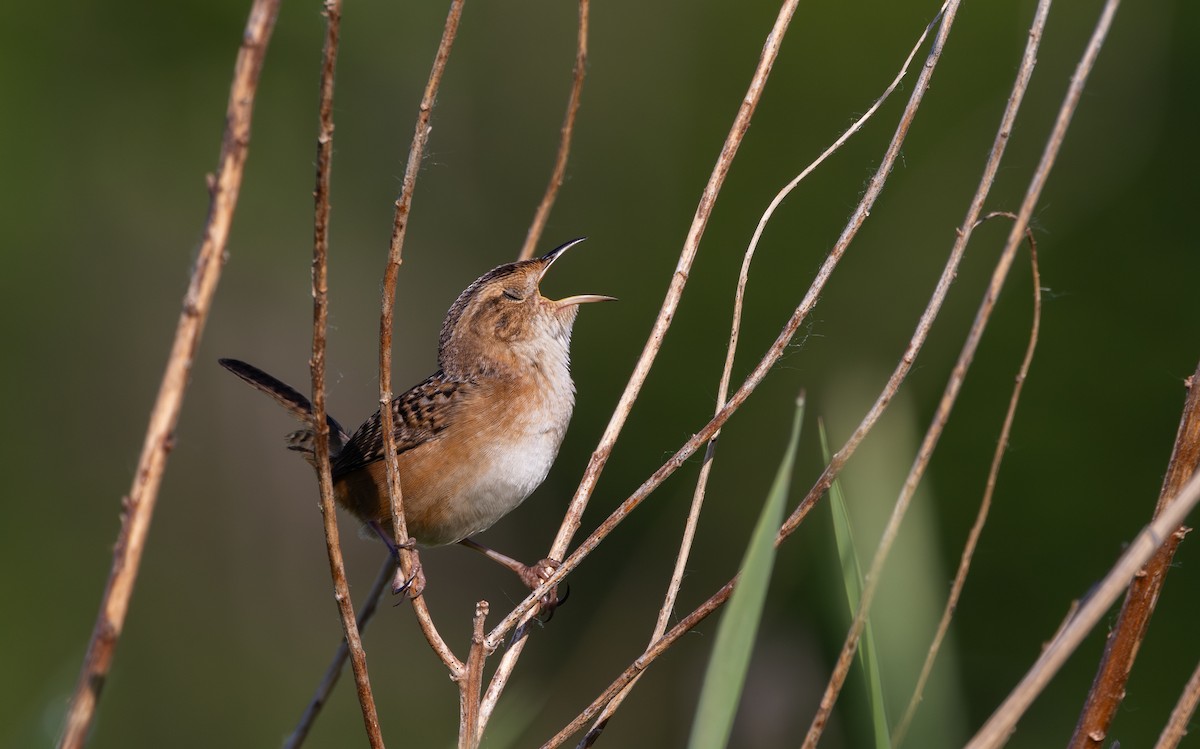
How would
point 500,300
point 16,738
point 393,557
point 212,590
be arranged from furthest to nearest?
A: point 212,590 → point 500,300 → point 393,557 → point 16,738

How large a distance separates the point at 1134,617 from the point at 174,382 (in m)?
1.43

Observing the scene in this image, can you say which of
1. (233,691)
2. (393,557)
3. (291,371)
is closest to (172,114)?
(291,371)

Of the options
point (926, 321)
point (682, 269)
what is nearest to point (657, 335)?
point (682, 269)

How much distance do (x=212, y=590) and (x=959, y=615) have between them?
7898 millimetres

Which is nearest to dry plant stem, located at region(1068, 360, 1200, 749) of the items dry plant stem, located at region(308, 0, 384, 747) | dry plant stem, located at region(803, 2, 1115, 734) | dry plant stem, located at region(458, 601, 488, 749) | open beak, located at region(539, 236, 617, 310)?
dry plant stem, located at region(803, 2, 1115, 734)

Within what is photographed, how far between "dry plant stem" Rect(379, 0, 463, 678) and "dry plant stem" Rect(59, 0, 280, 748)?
417 millimetres

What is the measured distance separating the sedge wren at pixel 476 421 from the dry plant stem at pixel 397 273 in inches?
39.0

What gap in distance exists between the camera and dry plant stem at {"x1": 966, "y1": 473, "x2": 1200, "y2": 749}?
53.7 inches

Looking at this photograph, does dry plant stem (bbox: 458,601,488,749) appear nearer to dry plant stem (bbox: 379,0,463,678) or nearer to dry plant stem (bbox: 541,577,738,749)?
dry plant stem (bbox: 379,0,463,678)

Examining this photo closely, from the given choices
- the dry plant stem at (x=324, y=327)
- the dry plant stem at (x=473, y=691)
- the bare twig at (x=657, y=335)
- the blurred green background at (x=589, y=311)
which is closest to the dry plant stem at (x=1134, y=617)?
the bare twig at (x=657, y=335)

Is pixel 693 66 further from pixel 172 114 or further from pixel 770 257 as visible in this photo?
pixel 172 114

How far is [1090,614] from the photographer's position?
53.8 inches

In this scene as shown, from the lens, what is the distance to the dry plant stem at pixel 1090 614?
1.37 metres

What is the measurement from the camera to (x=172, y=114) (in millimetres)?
12586
